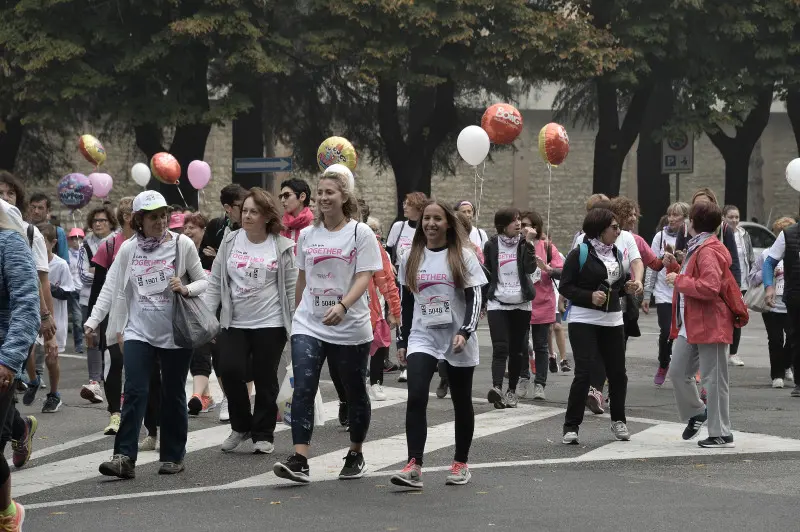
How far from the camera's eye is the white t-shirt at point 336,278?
872 centimetres

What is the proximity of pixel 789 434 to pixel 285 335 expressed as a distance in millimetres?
3803

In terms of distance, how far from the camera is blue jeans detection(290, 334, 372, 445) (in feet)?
28.2

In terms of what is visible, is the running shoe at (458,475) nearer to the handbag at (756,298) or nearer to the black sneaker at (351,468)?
the black sneaker at (351,468)

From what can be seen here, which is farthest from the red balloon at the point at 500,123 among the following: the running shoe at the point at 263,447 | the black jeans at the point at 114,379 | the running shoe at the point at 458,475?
the running shoe at the point at 458,475

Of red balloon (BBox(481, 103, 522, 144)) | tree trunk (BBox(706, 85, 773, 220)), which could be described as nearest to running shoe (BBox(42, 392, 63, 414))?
red balloon (BBox(481, 103, 522, 144))

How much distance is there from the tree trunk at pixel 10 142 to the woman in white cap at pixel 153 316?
23.0m

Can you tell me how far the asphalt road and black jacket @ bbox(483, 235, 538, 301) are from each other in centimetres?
104

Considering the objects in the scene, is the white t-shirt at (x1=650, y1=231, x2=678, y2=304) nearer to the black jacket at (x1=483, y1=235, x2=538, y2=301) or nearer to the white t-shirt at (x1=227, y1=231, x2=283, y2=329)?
the black jacket at (x1=483, y1=235, x2=538, y2=301)

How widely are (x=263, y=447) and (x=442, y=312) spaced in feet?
6.36

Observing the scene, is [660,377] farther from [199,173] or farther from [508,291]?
[199,173]

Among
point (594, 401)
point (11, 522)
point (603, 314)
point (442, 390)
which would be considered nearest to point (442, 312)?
point (603, 314)

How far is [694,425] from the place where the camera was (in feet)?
33.9

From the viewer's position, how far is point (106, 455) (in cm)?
1002

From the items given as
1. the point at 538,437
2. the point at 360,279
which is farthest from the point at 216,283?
the point at 538,437
